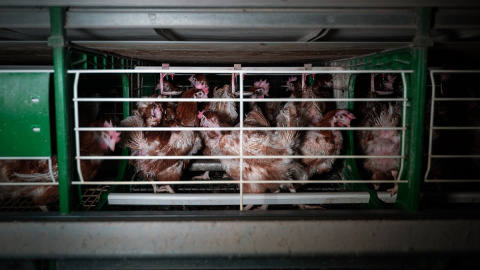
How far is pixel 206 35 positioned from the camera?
6.49 ft

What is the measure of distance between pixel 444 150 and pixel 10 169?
144 inches

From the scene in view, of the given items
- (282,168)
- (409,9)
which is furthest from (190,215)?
(409,9)

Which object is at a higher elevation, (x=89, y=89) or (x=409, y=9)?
(x=409, y=9)

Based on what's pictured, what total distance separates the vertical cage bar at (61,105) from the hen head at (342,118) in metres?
2.06

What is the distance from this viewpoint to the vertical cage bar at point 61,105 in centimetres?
151

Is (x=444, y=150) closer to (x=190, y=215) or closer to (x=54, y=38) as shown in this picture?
(x=190, y=215)

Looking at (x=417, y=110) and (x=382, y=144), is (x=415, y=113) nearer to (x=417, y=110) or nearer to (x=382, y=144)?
(x=417, y=110)

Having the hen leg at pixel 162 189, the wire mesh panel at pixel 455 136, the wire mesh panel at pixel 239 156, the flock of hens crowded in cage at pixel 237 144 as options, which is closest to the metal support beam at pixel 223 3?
the wire mesh panel at pixel 239 156

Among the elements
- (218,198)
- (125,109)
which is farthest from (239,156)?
(125,109)

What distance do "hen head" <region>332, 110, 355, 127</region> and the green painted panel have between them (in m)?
2.18

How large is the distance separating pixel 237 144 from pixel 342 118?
97 centimetres

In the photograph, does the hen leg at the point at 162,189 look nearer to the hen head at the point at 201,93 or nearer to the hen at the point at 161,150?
the hen at the point at 161,150

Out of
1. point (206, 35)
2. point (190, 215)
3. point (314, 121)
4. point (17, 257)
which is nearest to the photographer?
point (17, 257)

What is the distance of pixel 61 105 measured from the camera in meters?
1.55
